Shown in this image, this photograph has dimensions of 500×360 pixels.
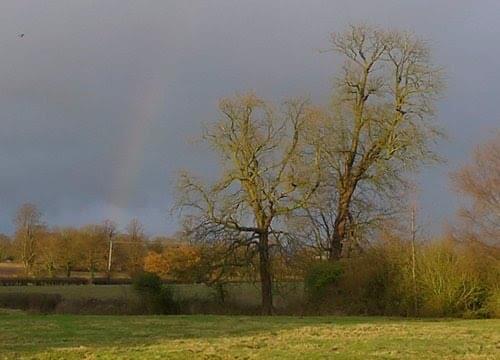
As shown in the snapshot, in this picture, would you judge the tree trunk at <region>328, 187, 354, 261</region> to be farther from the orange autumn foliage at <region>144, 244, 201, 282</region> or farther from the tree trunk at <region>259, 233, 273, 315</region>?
the orange autumn foliage at <region>144, 244, 201, 282</region>

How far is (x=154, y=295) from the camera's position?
3747 centimetres

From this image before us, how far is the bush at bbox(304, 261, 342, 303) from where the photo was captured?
3675 centimetres

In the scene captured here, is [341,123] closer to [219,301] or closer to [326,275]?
[326,275]

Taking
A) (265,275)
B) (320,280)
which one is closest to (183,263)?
(265,275)

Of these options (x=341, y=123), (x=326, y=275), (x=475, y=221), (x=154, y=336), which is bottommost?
(x=154, y=336)

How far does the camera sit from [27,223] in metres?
85.2

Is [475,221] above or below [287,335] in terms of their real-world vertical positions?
above

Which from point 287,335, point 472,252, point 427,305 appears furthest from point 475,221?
point 287,335

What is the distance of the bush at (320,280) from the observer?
36750 millimetres

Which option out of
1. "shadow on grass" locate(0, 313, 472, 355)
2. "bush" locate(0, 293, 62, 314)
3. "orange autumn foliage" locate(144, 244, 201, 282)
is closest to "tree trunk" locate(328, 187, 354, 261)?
"orange autumn foliage" locate(144, 244, 201, 282)

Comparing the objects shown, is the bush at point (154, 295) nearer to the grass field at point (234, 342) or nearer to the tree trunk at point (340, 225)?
the tree trunk at point (340, 225)

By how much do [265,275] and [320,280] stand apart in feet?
9.83

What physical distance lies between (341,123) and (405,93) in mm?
3886

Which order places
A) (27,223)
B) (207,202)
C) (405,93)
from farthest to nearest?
(27,223) < (405,93) < (207,202)
